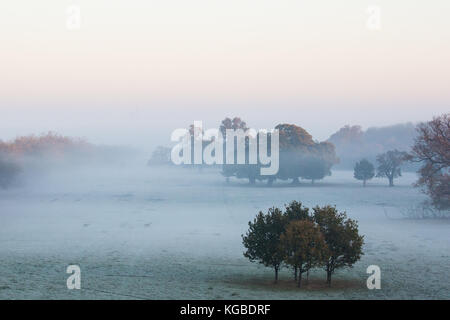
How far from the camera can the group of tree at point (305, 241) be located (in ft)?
83.4

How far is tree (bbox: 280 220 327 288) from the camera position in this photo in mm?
25266

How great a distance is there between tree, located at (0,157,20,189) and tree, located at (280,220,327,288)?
8356 centimetres

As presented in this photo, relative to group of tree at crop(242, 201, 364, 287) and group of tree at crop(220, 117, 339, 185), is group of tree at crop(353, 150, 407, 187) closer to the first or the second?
group of tree at crop(220, 117, 339, 185)

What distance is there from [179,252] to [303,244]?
13056 millimetres

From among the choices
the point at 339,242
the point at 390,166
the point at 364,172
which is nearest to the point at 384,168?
the point at 390,166

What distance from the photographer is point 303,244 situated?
25.2 meters

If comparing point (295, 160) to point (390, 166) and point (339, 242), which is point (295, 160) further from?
point (339, 242)

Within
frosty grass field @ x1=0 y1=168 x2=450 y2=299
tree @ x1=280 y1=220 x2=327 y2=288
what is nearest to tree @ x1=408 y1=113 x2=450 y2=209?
frosty grass field @ x1=0 y1=168 x2=450 y2=299

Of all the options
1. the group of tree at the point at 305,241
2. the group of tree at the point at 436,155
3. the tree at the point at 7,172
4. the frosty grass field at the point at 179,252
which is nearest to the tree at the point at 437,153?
the group of tree at the point at 436,155

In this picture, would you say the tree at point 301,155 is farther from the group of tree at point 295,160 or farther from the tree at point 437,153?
the tree at point 437,153

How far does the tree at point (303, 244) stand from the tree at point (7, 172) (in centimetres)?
8356

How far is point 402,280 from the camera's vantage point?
1067 inches

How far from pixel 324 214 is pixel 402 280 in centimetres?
494
